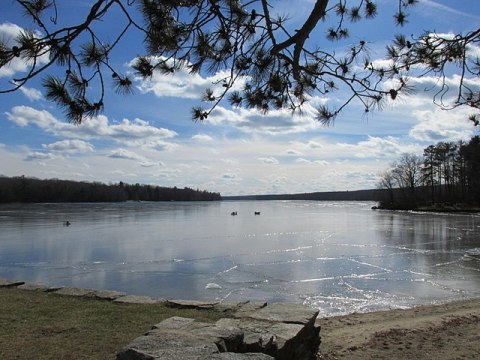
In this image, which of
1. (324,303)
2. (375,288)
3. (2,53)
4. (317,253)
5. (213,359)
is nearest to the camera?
(2,53)

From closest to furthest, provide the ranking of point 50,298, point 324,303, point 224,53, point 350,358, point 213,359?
point 213,359, point 224,53, point 350,358, point 50,298, point 324,303

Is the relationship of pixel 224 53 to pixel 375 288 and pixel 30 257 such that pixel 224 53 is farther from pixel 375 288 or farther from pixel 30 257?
pixel 30 257

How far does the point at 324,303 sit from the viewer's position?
9.97 metres

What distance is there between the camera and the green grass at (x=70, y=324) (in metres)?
4.86

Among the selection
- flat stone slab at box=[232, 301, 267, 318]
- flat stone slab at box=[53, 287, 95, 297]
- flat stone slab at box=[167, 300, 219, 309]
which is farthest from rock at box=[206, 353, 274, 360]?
flat stone slab at box=[53, 287, 95, 297]

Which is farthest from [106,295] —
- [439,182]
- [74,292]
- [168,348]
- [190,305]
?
[439,182]

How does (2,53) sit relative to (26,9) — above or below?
below

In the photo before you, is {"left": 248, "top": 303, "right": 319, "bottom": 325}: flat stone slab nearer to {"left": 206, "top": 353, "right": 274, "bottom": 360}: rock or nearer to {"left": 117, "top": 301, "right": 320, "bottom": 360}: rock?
{"left": 117, "top": 301, "right": 320, "bottom": 360}: rock

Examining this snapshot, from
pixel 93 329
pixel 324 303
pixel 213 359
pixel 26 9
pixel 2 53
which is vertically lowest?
pixel 324 303

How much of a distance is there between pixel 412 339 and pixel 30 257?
14.7m

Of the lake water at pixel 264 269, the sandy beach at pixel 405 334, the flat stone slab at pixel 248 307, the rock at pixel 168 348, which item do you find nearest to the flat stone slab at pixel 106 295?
the lake water at pixel 264 269

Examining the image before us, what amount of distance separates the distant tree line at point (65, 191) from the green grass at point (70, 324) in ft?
335

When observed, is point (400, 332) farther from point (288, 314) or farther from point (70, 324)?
point (70, 324)

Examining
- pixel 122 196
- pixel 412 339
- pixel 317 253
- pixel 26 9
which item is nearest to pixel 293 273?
pixel 317 253
